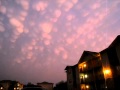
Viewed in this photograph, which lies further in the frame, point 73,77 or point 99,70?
point 73,77

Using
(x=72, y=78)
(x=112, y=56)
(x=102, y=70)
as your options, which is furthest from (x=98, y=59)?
(x=72, y=78)

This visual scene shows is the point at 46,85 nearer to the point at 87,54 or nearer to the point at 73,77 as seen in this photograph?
the point at 73,77

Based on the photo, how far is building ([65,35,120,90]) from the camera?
1273 inches

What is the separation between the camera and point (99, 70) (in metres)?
38.3

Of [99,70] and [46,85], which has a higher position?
[99,70]

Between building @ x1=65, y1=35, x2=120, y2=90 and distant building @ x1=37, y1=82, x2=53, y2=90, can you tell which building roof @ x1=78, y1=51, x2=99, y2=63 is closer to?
building @ x1=65, y1=35, x2=120, y2=90

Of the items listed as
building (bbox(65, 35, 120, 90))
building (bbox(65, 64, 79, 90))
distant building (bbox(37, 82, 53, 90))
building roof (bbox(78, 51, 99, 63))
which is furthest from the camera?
distant building (bbox(37, 82, 53, 90))

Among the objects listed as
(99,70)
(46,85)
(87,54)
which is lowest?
(46,85)

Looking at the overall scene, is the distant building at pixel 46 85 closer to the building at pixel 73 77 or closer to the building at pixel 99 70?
the building at pixel 73 77

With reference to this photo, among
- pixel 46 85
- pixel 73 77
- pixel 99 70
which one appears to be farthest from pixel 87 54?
pixel 46 85

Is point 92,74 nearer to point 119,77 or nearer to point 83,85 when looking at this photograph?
point 83,85

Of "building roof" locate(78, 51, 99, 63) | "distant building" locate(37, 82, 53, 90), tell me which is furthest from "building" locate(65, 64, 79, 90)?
"distant building" locate(37, 82, 53, 90)

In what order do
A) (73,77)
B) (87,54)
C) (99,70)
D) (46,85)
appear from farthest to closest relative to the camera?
(46,85), (73,77), (87,54), (99,70)

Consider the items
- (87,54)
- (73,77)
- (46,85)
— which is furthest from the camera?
(46,85)
